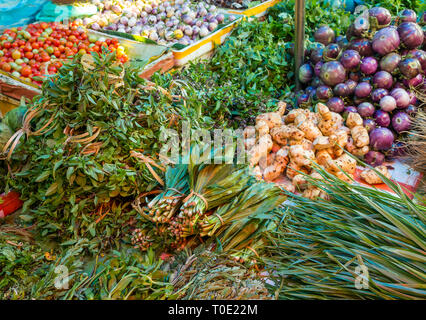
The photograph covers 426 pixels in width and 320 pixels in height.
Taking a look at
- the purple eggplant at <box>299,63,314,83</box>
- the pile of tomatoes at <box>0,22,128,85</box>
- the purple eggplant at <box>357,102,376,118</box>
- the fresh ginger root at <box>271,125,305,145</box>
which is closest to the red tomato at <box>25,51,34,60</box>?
the pile of tomatoes at <box>0,22,128,85</box>

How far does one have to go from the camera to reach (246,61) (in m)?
3.72

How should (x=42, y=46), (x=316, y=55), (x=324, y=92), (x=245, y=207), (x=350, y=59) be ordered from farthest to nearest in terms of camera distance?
(x=42, y=46) → (x=316, y=55) → (x=324, y=92) → (x=350, y=59) → (x=245, y=207)

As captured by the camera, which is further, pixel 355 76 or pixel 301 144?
pixel 355 76

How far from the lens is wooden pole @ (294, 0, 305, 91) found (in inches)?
129

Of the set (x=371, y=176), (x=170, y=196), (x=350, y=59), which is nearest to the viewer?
(x=170, y=196)

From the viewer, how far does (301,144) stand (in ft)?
8.71

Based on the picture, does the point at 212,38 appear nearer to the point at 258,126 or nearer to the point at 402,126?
the point at 258,126

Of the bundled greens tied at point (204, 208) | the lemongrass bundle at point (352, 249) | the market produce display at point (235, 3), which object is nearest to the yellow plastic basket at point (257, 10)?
the market produce display at point (235, 3)

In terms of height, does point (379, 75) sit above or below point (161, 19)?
below

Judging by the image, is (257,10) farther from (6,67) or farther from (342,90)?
(6,67)

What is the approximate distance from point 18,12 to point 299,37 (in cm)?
328

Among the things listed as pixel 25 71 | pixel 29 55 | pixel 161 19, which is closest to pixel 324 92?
pixel 161 19
